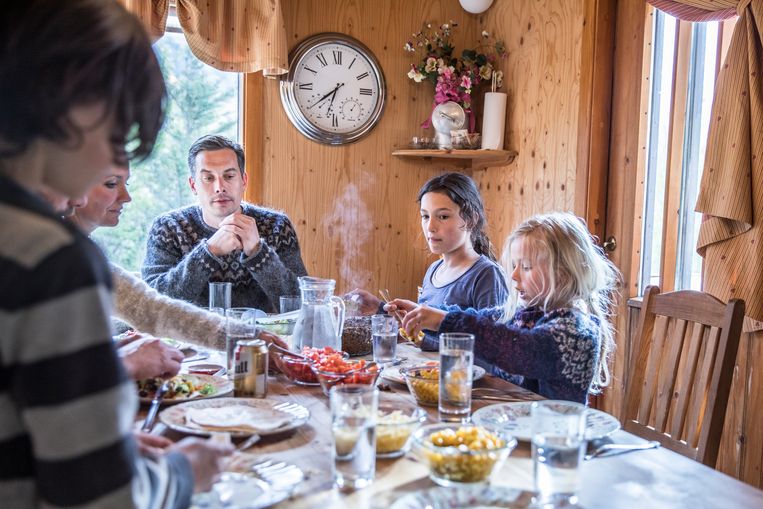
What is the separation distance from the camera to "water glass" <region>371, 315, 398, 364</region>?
1648 mm

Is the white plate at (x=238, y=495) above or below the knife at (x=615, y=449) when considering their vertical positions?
above

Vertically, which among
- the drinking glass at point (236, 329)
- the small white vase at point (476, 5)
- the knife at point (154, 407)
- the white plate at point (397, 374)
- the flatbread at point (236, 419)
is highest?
the small white vase at point (476, 5)

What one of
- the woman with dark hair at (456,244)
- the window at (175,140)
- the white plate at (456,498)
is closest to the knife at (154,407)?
the white plate at (456,498)

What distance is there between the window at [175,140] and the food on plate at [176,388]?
1.95 m

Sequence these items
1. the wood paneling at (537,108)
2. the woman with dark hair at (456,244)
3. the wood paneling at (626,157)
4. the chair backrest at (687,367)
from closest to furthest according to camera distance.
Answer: the chair backrest at (687,367)
the woman with dark hair at (456,244)
the wood paneling at (626,157)
the wood paneling at (537,108)

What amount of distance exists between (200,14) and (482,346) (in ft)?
7.20

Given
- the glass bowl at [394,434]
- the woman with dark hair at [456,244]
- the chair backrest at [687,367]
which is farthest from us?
the woman with dark hair at [456,244]

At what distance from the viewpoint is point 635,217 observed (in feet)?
8.95

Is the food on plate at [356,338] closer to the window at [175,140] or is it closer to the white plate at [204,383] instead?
the white plate at [204,383]

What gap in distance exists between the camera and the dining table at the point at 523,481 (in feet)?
2.95

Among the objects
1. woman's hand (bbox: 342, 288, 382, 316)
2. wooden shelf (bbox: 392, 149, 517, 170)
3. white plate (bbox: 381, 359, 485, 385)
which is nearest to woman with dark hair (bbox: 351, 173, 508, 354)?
woman's hand (bbox: 342, 288, 382, 316)

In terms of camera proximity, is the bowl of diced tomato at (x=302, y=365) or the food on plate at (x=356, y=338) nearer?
the bowl of diced tomato at (x=302, y=365)

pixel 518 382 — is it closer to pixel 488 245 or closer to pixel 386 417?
pixel 386 417

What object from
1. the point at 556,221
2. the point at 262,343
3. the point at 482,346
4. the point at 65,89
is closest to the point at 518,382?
the point at 482,346
